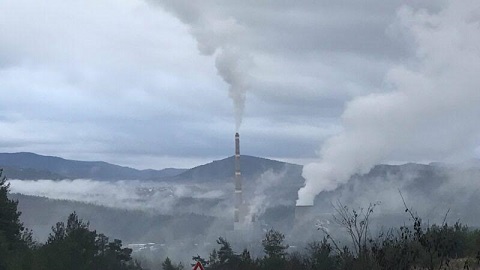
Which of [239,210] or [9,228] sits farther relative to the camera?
[239,210]

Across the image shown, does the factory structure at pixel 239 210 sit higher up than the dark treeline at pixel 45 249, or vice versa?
the factory structure at pixel 239 210

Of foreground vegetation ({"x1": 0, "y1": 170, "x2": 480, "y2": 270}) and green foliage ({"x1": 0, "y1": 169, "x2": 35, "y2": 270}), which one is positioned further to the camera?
green foliage ({"x1": 0, "y1": 169, "x2": 35, "y2": 270})

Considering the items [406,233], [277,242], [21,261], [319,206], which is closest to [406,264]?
[406,233]

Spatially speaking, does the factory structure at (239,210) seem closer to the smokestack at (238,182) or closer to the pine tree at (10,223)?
the smokestack at (238,182)

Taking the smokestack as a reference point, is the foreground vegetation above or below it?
below

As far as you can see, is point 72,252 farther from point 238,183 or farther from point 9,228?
point 238,183

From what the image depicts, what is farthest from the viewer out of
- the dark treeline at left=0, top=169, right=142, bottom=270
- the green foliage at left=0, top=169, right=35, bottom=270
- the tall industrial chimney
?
the tall industrial chimney

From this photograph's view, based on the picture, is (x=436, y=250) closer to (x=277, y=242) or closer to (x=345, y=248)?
(x=345, y=248)

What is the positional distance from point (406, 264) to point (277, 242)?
168ft

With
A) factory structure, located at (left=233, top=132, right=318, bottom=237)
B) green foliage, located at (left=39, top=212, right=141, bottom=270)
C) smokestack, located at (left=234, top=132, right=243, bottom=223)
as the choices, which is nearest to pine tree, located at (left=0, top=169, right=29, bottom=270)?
green foliage, located at (left=39, top=212, right=141, bottom=270)

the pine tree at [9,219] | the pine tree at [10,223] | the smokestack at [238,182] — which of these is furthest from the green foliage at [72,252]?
the smokestack at [238,182]

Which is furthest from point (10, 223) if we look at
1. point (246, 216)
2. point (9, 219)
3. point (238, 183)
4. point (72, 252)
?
point (246, 216)

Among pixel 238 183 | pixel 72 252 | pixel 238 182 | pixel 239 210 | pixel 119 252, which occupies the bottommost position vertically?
pixel 119 252

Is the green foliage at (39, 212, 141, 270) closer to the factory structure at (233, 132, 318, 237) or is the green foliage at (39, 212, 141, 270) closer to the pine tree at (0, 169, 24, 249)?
the pine tree at (0, 169, 24, 249)
